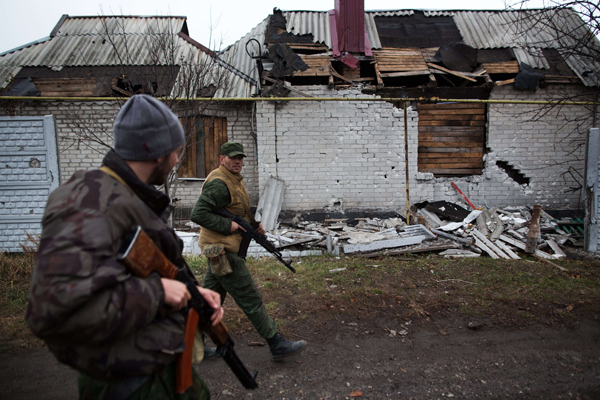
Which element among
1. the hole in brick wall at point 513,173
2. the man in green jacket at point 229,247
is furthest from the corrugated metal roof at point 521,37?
the man in green jacket at point 229,247

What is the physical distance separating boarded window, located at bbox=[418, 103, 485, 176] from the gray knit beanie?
24.5 ft

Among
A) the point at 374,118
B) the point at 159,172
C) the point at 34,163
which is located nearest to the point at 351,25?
the point at 374,118

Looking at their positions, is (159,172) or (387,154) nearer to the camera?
(159,172)

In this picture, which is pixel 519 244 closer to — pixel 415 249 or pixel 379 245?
pixel 415 249

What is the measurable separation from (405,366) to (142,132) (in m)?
2.65

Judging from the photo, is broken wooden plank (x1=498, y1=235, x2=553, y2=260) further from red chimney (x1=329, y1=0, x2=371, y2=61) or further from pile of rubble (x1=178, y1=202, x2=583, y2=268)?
red chimney (x1=329, y1=0, x2=371, y2=61)

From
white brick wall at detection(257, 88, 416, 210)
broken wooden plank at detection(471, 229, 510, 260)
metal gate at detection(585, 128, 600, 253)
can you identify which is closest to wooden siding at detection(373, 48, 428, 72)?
white brick wall at detection(257, 88, 416, 210)

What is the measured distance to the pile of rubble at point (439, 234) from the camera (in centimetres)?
594

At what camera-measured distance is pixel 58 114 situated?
7.79 meters

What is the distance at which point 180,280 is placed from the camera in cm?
129

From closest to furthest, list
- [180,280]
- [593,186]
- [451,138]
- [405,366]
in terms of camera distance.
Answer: [180,280]
[405,366]
[593,186]
[451,138]

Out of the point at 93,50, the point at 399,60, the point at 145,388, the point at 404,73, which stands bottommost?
the point at 145,388

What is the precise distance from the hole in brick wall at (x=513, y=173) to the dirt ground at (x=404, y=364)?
5.05 meters

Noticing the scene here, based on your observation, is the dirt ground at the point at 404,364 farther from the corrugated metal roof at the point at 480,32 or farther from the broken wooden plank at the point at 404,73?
the corrugated metal roof at the point at 480,32
